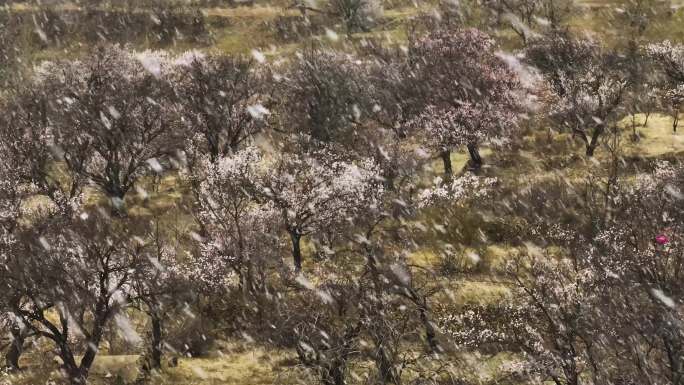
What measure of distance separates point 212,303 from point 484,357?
16001mm

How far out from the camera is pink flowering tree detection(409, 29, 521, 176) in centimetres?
4953

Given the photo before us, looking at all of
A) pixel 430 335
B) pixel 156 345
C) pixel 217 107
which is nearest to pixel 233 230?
pixel 156 345

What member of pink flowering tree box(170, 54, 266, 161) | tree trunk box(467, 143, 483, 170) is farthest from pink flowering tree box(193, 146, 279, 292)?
tree trunk box(467, 143, 483, 170)

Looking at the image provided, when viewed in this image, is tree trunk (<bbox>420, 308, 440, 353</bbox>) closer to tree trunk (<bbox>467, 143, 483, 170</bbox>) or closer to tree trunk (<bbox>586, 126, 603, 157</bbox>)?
tree trunk (<bbox>467, 143, 483, 170</bbox>)

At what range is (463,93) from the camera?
53969mm

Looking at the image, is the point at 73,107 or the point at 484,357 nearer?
the point at 484,357

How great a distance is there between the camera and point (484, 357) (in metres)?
31.8

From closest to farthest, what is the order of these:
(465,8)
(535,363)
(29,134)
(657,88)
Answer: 1. (535,363)
2. (29,134)
3. (657,88)
4. (465,8)

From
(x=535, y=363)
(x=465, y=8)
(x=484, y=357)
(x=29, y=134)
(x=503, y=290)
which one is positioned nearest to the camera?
(x=535, y=363)

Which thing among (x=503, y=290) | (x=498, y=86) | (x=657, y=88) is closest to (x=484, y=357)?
(x=503, y=290)

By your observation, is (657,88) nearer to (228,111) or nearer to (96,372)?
(228,111)

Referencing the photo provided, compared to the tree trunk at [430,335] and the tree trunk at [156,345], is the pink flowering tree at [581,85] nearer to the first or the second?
the tree trunk at [430,335]

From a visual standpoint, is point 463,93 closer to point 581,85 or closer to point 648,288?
point 581,85

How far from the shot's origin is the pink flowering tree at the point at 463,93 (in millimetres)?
49531
